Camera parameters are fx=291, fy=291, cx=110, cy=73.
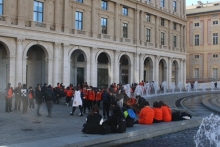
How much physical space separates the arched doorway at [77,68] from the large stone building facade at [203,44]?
116 feet

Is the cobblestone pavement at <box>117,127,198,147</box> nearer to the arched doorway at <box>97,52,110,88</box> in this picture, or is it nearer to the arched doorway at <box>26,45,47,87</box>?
the arched doorway at <box>26,45,47,87</box>

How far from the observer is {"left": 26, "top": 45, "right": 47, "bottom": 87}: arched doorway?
110ft

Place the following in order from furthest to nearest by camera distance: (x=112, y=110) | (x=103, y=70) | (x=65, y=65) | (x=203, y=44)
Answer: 1. (x=203, y=44)
2. (x=103, y=70)
3. (x=65, y=65)
4. (x=112, y=110)

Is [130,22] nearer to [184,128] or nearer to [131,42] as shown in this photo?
[131,42]

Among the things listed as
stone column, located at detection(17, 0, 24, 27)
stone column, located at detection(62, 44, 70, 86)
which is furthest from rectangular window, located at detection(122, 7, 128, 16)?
stone column, located at detection(17, 0, 24, 27)

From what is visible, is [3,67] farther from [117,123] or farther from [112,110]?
[117,123]

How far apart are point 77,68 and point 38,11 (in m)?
9.85

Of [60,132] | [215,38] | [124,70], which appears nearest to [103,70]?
[124,70]

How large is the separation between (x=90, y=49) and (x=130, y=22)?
9513 millimetres

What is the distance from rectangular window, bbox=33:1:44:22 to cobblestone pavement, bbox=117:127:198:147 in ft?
77.6

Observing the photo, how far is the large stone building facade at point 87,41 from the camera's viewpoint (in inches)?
1156

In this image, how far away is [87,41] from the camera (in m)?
35.8

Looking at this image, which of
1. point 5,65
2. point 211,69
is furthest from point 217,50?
point 5,65

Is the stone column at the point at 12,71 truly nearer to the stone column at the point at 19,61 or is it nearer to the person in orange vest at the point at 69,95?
the stone column at the point at 19,61
